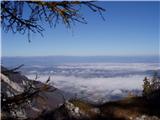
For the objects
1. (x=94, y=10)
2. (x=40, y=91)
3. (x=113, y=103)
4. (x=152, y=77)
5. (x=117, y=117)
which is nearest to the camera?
(x=94, y=10)

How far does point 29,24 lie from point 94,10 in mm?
1738

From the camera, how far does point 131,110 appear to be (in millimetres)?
11031

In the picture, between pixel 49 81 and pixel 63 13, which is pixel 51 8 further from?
pixel 49 81

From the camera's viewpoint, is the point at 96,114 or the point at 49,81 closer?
the point at 49,81

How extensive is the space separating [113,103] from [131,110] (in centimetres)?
82

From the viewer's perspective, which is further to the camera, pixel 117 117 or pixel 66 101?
pixel 66 101

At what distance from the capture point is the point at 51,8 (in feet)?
28.9

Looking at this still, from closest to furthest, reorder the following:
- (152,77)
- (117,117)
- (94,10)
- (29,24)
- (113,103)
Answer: (94,10) < (29,24) < (117,117) < (113,103) < (152,77)

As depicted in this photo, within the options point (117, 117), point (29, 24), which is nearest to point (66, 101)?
point (117, 117)

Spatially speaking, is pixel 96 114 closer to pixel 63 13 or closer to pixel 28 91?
pixel 28 91

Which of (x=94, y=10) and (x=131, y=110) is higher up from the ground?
(x=94, y=10)

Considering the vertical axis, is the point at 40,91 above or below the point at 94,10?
below

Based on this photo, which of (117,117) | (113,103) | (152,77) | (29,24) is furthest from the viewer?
(152,77)

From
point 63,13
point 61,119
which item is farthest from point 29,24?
point 61,119
